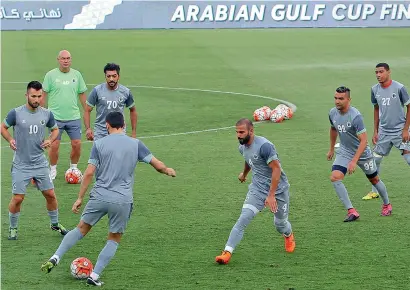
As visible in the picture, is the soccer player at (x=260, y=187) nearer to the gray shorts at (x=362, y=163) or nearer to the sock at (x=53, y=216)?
the gray shorts at (x=362, y=163)

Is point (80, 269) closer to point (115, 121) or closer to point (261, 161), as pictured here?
point (115, 121)

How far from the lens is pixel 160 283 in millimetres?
11492

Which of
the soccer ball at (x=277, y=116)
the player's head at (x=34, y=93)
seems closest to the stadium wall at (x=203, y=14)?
the soccer ball at (x=277, y=116)

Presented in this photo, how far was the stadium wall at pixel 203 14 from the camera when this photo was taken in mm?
50219

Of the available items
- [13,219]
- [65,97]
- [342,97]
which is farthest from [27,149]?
[342,97]

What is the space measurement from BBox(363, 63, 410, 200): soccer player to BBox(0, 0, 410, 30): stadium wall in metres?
35.0

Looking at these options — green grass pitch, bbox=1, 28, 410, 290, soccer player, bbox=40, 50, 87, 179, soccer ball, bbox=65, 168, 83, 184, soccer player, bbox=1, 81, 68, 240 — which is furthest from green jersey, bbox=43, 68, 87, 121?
soccer player, bbox=1, 81, 68, 240

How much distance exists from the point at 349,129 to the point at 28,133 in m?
4.93

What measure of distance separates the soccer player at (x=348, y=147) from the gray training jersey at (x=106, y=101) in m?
3.72

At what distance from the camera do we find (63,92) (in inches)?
684

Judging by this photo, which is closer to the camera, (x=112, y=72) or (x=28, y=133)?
(x=28, y=133)

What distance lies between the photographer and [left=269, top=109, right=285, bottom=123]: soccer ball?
23.9 m

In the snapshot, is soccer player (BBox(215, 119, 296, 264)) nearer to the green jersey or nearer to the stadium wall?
the green jersey

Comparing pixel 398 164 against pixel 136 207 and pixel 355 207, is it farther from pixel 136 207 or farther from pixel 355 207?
pixel 136 207
